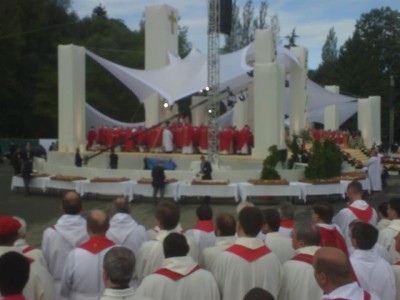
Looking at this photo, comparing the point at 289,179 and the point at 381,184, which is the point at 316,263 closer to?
the point at 289,179

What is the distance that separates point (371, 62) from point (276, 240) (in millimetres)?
60972

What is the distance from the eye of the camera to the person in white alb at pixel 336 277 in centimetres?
343

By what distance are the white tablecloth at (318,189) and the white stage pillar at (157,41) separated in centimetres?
1183

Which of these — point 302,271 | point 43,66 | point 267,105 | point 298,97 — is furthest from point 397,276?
point 43,66

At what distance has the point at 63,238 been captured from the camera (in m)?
5.96

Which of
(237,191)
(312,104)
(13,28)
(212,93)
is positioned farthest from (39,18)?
(237,191)

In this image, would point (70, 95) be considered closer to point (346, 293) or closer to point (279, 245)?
point (279, 245)

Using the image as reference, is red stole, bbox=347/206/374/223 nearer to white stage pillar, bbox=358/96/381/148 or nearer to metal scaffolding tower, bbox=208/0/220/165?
metal scaffolding tower, bbox=208/0/220/165

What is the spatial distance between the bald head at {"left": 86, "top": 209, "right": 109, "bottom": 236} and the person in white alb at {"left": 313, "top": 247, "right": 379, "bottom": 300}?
7.45 feet

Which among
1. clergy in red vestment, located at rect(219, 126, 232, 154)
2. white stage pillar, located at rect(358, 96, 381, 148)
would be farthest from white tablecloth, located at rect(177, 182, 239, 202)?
white stage pillar, located at rect(358, 96, 381, 148)

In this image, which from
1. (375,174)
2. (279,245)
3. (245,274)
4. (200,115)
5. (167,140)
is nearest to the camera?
(245,274)

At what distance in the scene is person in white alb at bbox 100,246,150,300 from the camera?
370cm

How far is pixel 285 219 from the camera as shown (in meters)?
6.44

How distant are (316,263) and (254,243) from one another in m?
1.42
